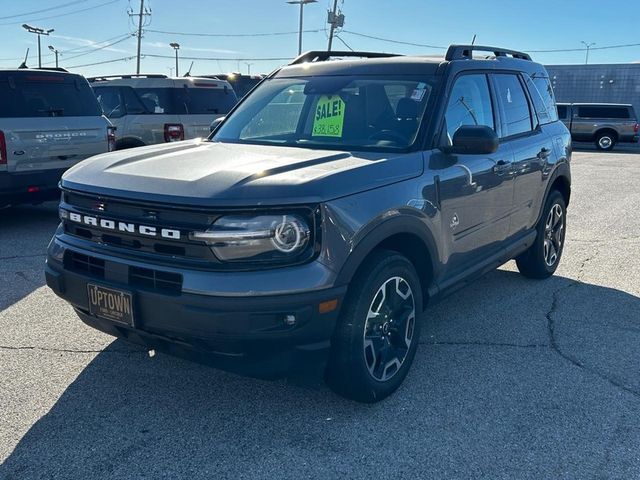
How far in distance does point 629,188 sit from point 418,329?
11.2 m

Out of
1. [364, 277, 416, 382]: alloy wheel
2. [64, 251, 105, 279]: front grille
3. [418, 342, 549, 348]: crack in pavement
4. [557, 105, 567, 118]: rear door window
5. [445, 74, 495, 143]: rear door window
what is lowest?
[418, 342, 549, 348]: crack in pavement

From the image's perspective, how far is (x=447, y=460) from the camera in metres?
2.99

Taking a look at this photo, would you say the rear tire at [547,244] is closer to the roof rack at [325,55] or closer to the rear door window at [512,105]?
the rear door window at [512,105]

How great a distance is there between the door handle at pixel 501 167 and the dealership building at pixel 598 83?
31576 mm

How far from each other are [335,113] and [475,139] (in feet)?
3.33

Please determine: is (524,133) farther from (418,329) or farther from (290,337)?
(290,337)

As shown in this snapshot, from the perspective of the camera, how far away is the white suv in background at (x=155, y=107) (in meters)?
11.0

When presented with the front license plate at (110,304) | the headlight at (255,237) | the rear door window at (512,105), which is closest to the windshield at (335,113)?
the rear door window at (512,105)

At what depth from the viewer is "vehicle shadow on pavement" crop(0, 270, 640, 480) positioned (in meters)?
2.94

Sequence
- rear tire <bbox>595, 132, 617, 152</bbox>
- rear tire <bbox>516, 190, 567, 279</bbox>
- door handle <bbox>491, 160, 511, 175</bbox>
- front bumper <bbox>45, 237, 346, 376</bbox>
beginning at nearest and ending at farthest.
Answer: front bumper <bbox>45, 237, 346, 376</bbox> < door handle <bbox>491, 160, 511, 175</bbox> < rear tire <bbox>516, 190, 567, 279</bbox> < rear tire <bbox>595, 132, 617, 152</bbox>

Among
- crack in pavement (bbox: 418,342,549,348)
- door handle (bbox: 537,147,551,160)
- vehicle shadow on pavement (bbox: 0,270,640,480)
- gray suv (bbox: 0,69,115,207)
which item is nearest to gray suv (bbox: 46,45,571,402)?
vehicle shadow on pavement (bbox: 0,270,640,480)

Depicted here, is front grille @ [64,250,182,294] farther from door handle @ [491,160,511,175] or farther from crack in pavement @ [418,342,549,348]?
door handle @ [491,160,511,175]

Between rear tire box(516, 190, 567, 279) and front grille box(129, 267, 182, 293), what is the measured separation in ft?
12.4

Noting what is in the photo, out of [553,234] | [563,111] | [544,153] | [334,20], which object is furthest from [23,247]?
[334,20]
